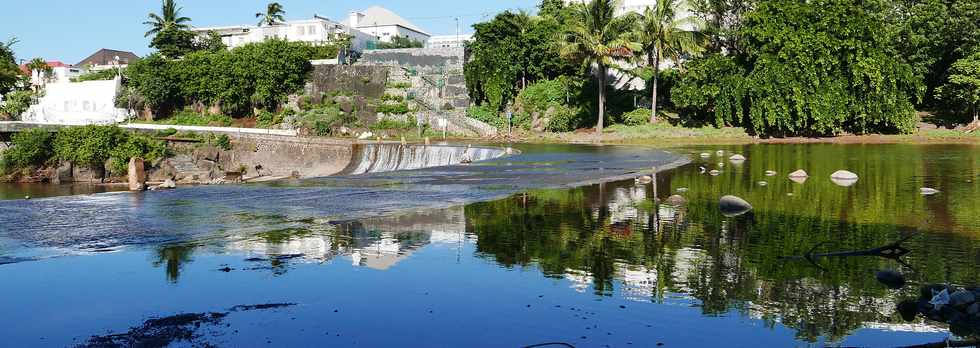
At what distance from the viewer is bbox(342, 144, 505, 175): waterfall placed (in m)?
40.5

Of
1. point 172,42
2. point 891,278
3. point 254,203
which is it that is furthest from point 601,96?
point 172,42

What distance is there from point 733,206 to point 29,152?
44551 mm

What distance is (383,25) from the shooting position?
11181 centimetres

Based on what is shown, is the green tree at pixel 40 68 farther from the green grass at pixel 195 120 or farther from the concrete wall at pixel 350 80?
the concrete wall at pixel 350 80

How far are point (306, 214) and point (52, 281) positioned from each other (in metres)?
6.66

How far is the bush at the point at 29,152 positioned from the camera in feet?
157

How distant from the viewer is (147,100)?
70.0 m

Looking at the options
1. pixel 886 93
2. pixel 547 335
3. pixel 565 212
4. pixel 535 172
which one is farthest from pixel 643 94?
pixel 547 335

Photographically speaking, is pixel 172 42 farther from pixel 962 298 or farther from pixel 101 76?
pixel 962 298

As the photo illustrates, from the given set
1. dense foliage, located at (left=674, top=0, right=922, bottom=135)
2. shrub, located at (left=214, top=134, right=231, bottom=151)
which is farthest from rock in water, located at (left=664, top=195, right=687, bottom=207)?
shrub, located at (left=214, top=134, right=231, bottom=151)

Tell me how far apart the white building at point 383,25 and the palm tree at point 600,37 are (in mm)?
59458

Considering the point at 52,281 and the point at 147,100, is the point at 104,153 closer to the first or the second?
the point at 147,100

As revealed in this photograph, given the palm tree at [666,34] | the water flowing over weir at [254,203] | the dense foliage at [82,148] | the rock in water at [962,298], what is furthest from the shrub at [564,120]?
the rock in water at [962,298]

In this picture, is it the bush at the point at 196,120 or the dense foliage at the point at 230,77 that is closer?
the dense foliage at the point at 230,77
